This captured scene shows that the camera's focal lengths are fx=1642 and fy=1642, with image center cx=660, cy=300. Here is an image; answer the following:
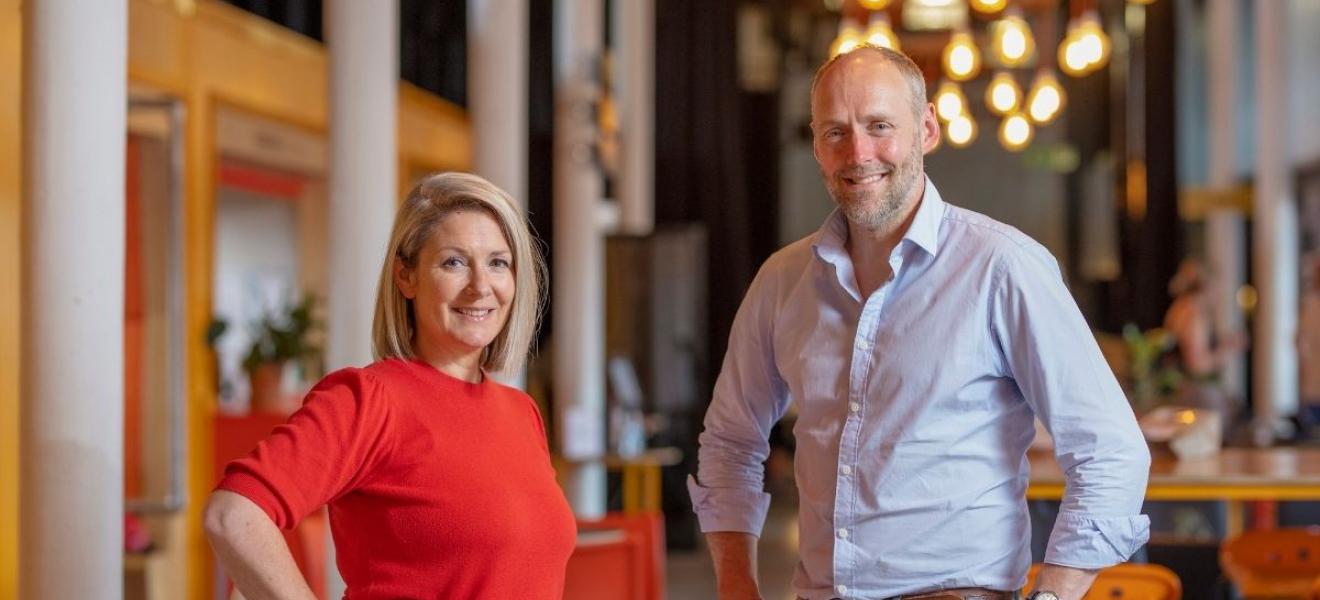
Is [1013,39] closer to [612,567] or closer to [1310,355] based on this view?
[1310,355]

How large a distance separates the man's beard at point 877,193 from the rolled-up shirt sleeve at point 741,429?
31cm

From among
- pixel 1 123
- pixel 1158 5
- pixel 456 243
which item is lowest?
pixel 456 243

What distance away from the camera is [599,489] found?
36.4 ft

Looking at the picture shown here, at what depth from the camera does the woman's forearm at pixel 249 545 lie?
185 centimetres

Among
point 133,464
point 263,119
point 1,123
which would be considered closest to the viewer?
point 1,123

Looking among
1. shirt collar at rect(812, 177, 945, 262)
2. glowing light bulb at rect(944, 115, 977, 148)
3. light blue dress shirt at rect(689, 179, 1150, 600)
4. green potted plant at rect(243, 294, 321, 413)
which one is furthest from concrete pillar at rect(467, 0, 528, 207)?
light blue dress shirt at rect(689, 179, 1150, 600)

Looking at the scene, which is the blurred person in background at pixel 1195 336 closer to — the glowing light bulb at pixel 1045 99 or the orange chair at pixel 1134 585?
the glowing light bulb at pixel 1045 99

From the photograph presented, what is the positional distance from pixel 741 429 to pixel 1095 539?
2.10 feet

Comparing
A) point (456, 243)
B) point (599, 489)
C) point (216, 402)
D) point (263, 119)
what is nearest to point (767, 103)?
point (599, 489)

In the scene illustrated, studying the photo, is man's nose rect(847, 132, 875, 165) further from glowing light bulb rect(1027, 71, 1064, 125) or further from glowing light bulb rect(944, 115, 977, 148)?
glowing light bulb rect(944, 115, 977, 148)

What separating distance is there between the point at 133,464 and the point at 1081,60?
491 cm

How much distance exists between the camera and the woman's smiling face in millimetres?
2141

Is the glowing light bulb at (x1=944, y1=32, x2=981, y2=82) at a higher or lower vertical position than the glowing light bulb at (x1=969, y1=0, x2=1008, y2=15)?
lower

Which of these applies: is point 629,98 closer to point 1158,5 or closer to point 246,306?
point 246,306
